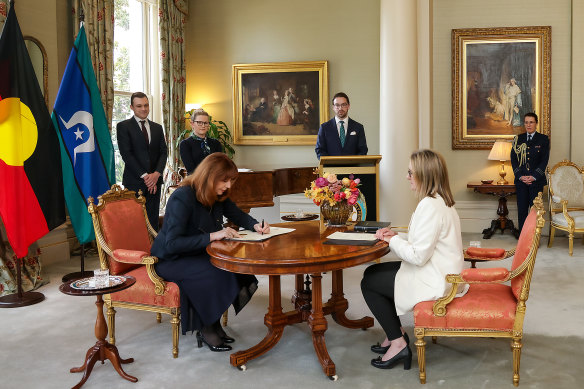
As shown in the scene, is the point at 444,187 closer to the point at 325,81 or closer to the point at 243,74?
the point at 325,81

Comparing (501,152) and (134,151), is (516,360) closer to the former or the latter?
(134,151)

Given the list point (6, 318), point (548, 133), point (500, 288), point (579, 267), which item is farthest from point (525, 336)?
point (548, 133)

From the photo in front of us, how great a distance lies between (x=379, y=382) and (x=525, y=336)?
4.57 ft

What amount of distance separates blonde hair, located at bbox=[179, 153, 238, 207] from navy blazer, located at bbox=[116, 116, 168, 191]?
2531 millimetres

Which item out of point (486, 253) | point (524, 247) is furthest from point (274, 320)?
point (524, 247)

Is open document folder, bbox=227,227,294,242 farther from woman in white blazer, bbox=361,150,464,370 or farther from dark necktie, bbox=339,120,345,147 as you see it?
dark necktie, bbox=339,120,345,147

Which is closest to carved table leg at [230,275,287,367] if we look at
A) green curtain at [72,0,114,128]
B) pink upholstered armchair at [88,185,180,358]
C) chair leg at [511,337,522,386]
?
pink upholstered armchair at [88,185,180,358]

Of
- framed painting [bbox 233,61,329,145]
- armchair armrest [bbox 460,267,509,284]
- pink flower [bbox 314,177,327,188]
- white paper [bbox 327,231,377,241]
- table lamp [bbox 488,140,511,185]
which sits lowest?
armchair armrest [bbox 460,267,509,284]

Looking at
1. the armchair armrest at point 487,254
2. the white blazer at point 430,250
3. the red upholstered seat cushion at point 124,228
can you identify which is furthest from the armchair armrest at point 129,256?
the armchair armrest at point 487,254

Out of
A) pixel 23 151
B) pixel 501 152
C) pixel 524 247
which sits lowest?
pixel 524 247

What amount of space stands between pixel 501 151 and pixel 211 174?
5.89 m

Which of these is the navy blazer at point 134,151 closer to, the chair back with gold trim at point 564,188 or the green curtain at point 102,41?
the green curtain at point 102,41

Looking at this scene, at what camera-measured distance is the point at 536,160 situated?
822 centimetres

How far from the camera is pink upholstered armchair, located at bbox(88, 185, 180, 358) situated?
149 inches
